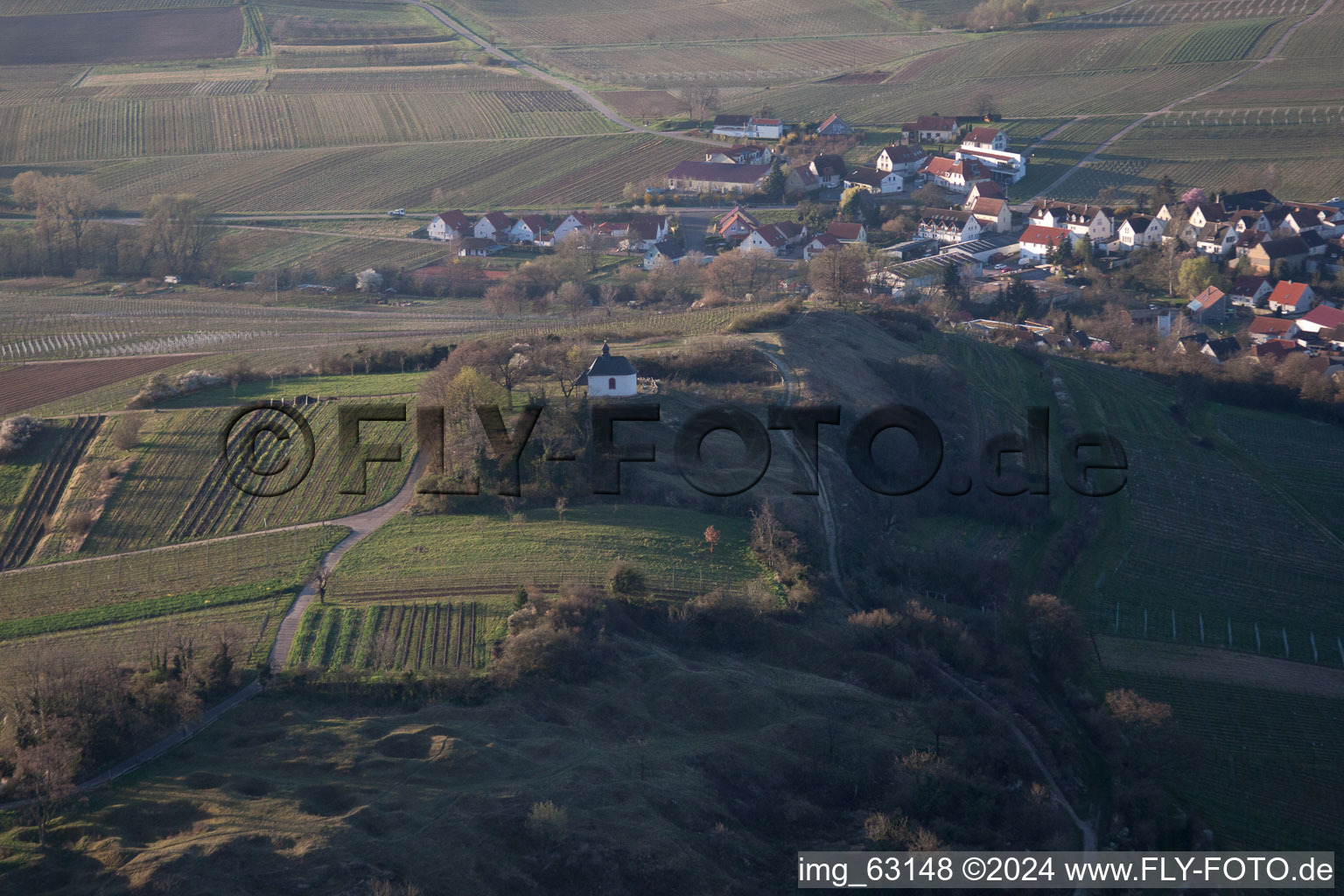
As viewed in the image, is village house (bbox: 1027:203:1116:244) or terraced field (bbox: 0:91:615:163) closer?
village house (bbox: 1027:203:1116:244)

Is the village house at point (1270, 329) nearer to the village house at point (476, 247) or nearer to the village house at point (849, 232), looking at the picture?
the village house at point (849, 232)

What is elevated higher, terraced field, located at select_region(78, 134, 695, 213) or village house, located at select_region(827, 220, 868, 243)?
terraced field, located at select_region(78, 134, 695, 213)

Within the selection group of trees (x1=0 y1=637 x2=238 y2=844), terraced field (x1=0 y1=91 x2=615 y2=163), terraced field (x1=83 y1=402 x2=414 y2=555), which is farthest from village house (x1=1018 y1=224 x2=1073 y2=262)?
group of trees (x1=0 y1=637 x2=238 y2=844)

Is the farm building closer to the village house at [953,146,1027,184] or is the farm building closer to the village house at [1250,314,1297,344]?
the village house at [1250,314,1297,344]

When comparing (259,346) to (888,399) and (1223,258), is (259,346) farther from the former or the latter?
(1223,258)

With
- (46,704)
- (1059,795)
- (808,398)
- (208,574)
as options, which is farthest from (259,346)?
(1059,795)

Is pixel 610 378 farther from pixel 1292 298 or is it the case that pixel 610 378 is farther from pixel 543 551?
pixel 1292 298
